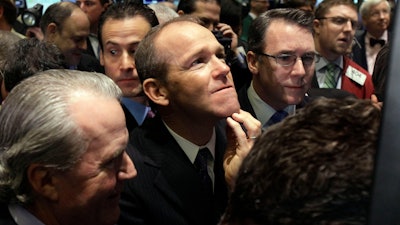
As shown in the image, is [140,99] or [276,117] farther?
[140,99]

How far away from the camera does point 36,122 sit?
1.42 metres

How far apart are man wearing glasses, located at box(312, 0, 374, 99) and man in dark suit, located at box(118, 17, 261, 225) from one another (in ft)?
5.53

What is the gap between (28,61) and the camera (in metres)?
2.52

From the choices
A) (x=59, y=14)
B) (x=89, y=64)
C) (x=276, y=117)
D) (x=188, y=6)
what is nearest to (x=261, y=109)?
(x=276, y=117)

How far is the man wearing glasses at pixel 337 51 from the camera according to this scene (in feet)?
12.0

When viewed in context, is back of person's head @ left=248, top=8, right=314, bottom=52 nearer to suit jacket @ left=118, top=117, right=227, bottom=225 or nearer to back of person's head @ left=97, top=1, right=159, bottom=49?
back of person's head @ left=97, top=1, right=159, bottom=49

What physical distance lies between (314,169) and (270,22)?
6.63 ft

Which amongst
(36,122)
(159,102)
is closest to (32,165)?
(36,122)

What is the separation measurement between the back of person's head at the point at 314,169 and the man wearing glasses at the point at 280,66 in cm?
173

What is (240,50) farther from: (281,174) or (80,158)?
(281,174)

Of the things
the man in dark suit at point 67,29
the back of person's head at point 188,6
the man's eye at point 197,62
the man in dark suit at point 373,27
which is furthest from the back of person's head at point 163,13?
the man in dark suit at point 373,27

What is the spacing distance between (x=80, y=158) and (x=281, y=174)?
2.37 ft

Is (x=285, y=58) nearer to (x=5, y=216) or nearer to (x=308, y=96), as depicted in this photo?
(x=308, y=96)

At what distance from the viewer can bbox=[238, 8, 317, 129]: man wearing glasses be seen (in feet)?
8.76
